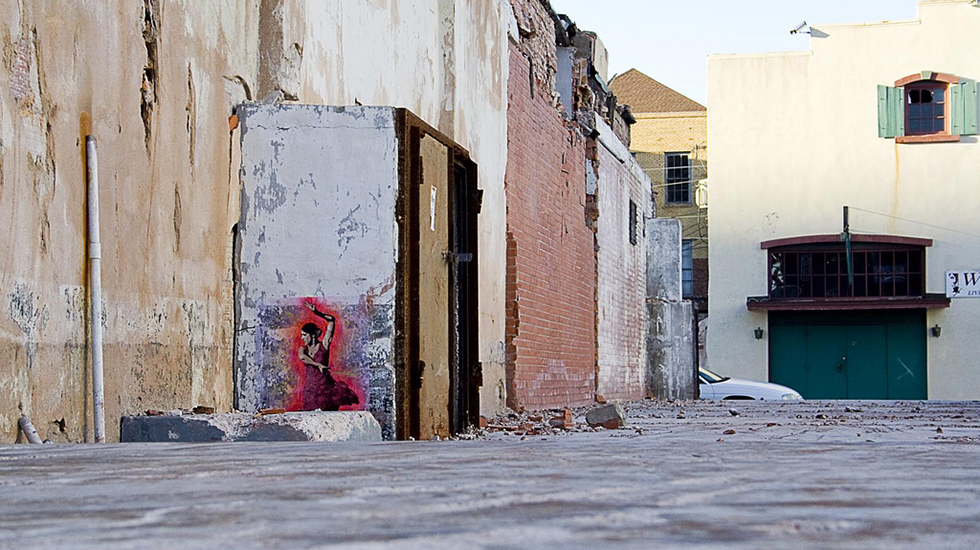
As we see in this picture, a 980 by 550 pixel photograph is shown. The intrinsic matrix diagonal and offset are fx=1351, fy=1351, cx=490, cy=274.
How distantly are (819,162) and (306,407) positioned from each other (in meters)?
23.2

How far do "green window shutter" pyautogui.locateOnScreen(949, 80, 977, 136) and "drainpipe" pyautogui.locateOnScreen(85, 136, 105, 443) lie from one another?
2475cm

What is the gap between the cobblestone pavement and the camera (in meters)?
1.77

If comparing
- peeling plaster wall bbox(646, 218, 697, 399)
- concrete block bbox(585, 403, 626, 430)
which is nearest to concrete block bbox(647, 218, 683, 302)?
peeling plaster wall bbox(646, 218, 697, 399)

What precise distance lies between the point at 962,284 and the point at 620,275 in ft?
37.6

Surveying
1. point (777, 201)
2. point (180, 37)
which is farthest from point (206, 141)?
point (777, 201)

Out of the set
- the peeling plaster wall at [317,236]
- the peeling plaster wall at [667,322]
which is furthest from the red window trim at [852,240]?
the peeling plaster wall at [317,236]

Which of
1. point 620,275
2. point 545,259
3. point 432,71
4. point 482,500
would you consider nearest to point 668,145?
point 620,275

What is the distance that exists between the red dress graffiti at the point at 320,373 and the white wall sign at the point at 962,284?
902 inches

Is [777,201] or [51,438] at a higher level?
[777,201]

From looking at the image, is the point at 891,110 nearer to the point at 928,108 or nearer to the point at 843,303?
the point at 928,108

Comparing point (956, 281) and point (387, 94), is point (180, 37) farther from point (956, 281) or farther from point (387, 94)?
point (956, 281)

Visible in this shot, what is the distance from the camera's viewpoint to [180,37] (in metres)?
6.22

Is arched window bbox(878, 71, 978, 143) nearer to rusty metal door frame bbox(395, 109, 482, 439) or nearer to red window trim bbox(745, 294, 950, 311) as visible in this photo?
red window trim bbox(745, 294, 950, 311)

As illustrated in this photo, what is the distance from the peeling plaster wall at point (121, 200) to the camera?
16.3ft
